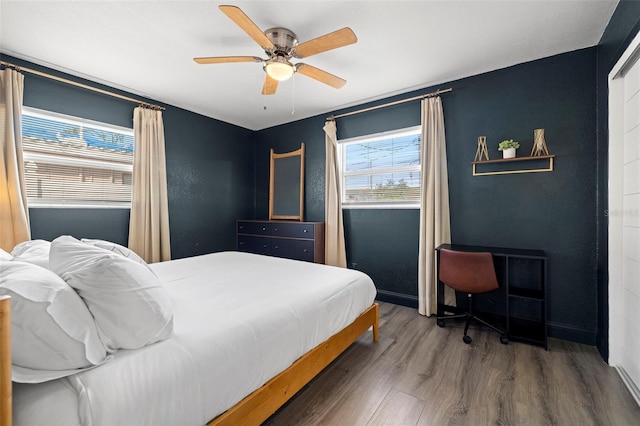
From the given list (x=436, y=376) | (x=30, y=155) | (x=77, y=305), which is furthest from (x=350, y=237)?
(x=30, y=155)

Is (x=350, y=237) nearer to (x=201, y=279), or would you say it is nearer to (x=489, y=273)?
(x=489, y=273)

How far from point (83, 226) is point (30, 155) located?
32.9 inches

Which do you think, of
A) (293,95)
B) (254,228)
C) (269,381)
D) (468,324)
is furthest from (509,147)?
(254,228)

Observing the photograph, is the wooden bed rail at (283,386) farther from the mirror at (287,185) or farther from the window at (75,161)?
the window at (75,161)

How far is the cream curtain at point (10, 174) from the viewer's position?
2.38m

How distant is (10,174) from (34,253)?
1.49 m

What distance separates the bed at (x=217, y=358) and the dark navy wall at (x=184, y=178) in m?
1.60

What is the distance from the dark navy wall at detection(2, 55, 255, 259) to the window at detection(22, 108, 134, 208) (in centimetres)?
11

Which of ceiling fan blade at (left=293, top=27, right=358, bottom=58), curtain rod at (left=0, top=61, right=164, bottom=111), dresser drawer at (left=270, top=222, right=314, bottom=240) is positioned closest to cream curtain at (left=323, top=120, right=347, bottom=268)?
dresser drawer at (left=270, top=222, right=314, bottom=240)

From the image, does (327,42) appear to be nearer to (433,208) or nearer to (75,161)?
(433,208)

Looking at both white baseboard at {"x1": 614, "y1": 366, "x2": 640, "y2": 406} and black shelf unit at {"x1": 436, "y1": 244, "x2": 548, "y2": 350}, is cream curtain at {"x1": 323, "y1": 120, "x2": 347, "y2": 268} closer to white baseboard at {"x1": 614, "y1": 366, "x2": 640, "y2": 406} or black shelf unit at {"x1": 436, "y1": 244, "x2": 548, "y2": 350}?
black shelf unit at {"x1": 436, "y1": 244, "x2": 548, "y2": 350}

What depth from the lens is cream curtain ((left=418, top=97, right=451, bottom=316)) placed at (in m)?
2.95

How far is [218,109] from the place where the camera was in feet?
12.8

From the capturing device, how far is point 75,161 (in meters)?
3.00
